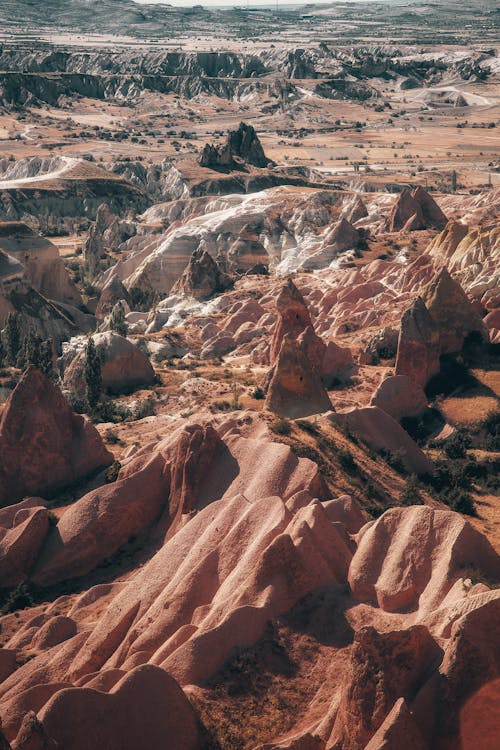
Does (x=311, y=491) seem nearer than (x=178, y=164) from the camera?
Yes

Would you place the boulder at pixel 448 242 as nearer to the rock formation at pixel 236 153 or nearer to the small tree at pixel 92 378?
the small tree at pixel 92 378

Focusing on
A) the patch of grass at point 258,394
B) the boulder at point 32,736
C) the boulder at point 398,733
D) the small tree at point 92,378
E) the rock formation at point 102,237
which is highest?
the boulder at point 398,733

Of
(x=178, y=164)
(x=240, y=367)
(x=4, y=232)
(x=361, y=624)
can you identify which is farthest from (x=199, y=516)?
(x=178, y=164)

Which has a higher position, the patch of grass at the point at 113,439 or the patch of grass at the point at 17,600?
the patch of grass at the point at 17,600

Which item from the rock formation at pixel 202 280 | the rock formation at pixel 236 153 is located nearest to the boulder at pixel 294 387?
the rock formation at pixel 202 280

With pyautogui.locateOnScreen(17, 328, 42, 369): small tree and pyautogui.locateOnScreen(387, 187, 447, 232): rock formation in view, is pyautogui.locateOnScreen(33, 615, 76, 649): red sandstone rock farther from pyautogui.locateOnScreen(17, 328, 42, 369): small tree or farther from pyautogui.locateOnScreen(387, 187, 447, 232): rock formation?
pyautogui.locateOnScreen(387, 187, 447, 232): rock formation

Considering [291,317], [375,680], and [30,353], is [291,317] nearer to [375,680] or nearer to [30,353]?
[30,353]

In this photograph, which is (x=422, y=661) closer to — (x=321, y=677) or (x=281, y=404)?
(x=321, y=677)
